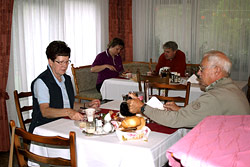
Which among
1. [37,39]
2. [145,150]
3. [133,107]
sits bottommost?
[145,150]

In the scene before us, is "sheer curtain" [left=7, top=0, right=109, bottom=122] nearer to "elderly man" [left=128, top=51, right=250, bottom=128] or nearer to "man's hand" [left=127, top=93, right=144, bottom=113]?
"man's hand" [left=127, top=93, right=144, bottom=113]

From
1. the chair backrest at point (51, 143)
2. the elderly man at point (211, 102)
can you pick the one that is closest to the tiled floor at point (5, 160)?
the chair backrest at point (51, 143)

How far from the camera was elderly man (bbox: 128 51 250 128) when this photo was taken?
1.92 metres

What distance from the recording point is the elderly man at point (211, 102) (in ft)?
6.31

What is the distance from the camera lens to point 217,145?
1037 millimetres

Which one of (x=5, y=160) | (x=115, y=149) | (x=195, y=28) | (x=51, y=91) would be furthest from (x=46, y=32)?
(x=115, y=149)

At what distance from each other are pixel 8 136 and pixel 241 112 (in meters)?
2.93

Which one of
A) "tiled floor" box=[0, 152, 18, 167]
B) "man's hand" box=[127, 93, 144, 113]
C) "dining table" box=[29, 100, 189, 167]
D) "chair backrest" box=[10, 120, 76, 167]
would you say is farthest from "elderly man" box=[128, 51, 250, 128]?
"tiled floor" box=[0, 152, 18, 167]

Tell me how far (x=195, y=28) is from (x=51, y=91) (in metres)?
4.12

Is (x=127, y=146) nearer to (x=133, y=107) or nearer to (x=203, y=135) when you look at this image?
(x=133, y=107)

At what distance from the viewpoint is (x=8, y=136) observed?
381cm

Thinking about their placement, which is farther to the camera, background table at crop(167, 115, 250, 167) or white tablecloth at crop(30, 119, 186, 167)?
white tablecloth at crop(30, 119, 186, 167)

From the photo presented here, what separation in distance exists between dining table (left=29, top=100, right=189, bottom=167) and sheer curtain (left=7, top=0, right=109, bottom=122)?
86.8 inches

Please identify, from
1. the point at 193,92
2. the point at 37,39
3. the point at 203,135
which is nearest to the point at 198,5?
the point at 193,92
